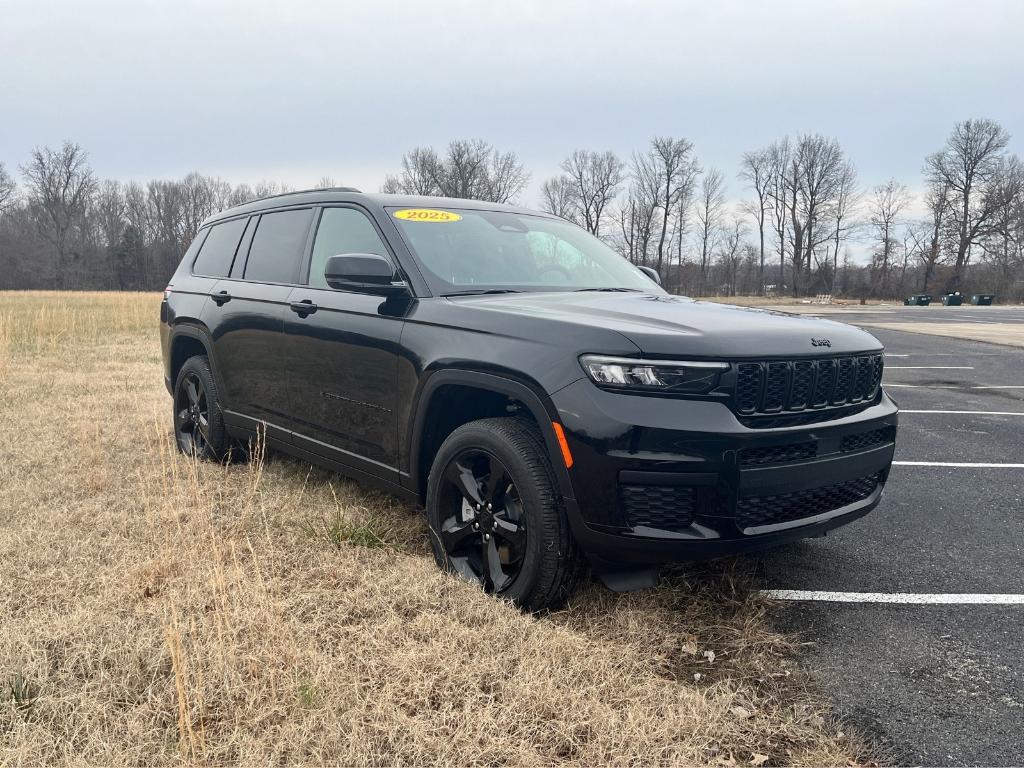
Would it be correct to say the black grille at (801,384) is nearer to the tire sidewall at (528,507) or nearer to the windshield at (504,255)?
the tire sidewall at (528,507)

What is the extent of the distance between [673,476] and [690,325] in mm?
613

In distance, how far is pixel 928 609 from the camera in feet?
10.5

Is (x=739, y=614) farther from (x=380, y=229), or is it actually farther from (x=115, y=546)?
(x=115, y=546)

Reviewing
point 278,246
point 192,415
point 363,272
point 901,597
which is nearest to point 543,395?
point 363,272

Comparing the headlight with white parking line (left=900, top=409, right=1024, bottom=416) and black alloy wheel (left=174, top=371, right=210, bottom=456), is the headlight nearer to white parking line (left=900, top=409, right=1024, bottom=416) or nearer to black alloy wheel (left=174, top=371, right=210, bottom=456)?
black alloy wheel (left=174, top=371, right=210, bottom=456)

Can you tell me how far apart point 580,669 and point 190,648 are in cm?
137

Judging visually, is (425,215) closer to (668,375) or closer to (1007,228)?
(668,375)

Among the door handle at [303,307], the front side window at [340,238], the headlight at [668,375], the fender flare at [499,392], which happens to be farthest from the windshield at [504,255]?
the headlight at [668,375]

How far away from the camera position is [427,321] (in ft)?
10.8

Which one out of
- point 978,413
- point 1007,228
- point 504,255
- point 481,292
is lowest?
point 978,413

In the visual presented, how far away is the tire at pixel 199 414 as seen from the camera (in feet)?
16.4

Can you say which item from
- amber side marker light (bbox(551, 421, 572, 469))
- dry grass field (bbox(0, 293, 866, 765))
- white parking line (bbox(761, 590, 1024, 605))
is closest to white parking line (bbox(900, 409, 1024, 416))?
white parking line (bbox(761, 590, 1024, 605))

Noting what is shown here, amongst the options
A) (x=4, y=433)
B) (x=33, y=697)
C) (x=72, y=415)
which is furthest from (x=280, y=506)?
(x=72, y=415)

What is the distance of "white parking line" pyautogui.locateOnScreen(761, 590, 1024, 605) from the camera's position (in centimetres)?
328
